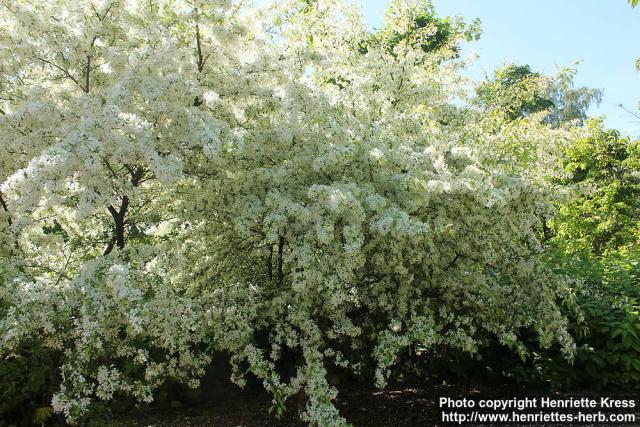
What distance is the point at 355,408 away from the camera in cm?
783

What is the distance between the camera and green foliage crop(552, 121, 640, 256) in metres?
15.6

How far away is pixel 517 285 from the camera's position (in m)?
6.70

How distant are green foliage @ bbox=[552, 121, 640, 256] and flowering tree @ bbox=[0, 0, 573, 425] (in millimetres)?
9253

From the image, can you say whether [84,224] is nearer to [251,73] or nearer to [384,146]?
[251,73]

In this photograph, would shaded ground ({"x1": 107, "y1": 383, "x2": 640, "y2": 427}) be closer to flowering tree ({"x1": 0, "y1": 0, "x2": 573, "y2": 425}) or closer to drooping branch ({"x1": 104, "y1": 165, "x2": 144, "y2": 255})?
flowering tree ({"x1": 0, "y1": 0, "x2": 573, "y2": 425})

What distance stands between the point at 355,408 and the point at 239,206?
3.93 metres

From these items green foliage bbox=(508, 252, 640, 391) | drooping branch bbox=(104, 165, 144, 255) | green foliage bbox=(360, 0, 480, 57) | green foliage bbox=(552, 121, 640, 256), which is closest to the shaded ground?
green foliage bbox=(508, 252, 640, 391)

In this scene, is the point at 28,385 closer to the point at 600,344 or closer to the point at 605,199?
the point at 600,344

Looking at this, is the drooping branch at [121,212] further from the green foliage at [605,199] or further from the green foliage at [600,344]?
the green foliage at [605,199]

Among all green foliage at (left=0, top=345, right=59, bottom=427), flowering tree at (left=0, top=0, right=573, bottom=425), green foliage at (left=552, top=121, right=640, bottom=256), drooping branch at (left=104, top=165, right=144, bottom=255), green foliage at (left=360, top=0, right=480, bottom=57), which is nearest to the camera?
flowering tree at (left=0, top=0, right=573, bottom=425)

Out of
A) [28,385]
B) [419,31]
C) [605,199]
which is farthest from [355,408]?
[605,199]

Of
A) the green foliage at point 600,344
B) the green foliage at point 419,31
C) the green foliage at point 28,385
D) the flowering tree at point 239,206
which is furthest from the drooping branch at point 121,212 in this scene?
→ the green foliage at point 600,344

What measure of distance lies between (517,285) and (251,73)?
4.80 meters

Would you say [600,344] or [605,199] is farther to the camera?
[605,199]
